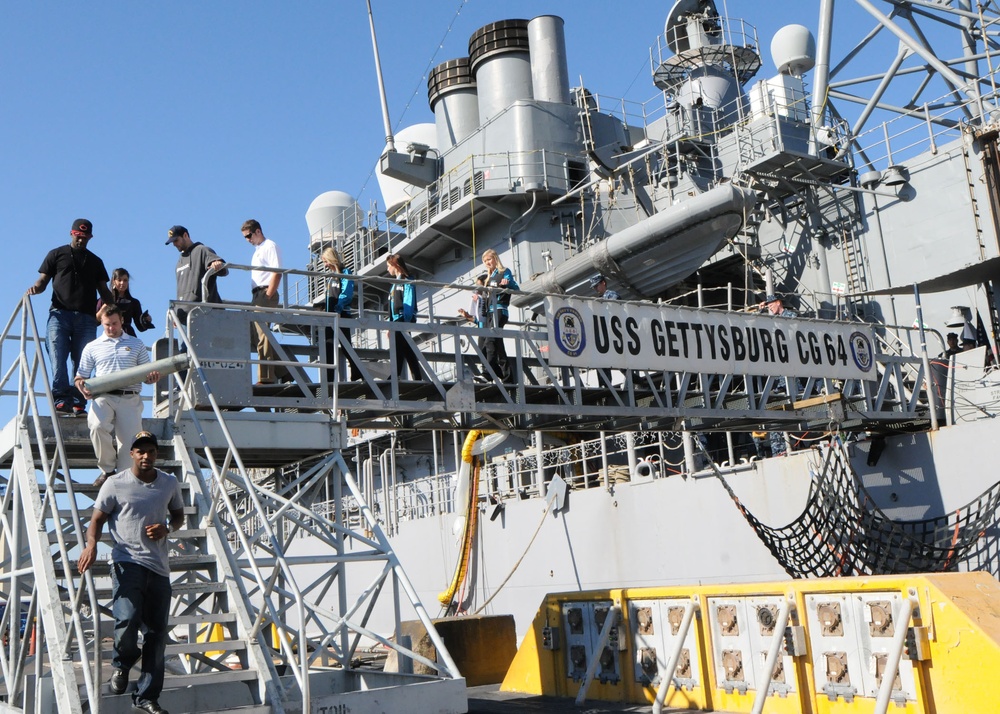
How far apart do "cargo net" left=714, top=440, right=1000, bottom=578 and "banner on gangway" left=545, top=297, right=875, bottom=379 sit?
123 centimetres

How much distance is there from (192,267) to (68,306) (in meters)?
1.25

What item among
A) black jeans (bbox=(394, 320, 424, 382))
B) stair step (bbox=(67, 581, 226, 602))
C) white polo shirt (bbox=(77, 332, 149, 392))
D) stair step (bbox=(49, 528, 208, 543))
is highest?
black jeans (bbox=(394, 320, 424, 382))

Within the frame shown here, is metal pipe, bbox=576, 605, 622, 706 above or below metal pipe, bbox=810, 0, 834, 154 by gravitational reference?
below

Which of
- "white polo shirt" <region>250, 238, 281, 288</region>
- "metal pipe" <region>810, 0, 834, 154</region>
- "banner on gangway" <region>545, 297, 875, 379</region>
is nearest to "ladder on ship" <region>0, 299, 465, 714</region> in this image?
"white polo shirt" <region>250, 238, 281, 288</region>

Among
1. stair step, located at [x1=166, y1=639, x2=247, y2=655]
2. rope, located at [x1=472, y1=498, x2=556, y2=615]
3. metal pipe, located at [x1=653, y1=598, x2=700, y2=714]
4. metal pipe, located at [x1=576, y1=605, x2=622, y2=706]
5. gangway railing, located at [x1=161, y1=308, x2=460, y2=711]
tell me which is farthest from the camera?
rope, located at [x1=472, y1=498, x2=556, y2=615]

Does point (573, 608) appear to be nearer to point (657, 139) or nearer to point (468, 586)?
point (468, 586)

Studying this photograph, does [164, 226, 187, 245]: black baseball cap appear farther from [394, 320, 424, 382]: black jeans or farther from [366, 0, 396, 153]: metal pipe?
[366, 0, 396, 153]: metal pipe

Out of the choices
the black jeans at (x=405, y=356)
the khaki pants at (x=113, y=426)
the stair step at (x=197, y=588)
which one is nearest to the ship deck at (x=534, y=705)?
the stair step at (x=197, y=588)

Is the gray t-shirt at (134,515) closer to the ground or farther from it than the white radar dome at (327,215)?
closer to the ground

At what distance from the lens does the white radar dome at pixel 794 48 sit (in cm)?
2262

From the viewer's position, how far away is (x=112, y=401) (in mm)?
7781

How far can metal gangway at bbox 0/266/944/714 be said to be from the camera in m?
6.97

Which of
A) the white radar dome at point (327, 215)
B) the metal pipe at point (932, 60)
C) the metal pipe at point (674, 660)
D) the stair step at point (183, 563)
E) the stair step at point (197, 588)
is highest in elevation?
the white radar dome at point (327, 215)

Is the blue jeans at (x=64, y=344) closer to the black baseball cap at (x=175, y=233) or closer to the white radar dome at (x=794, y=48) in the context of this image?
the black baseball cap at (x=175, y=233)
